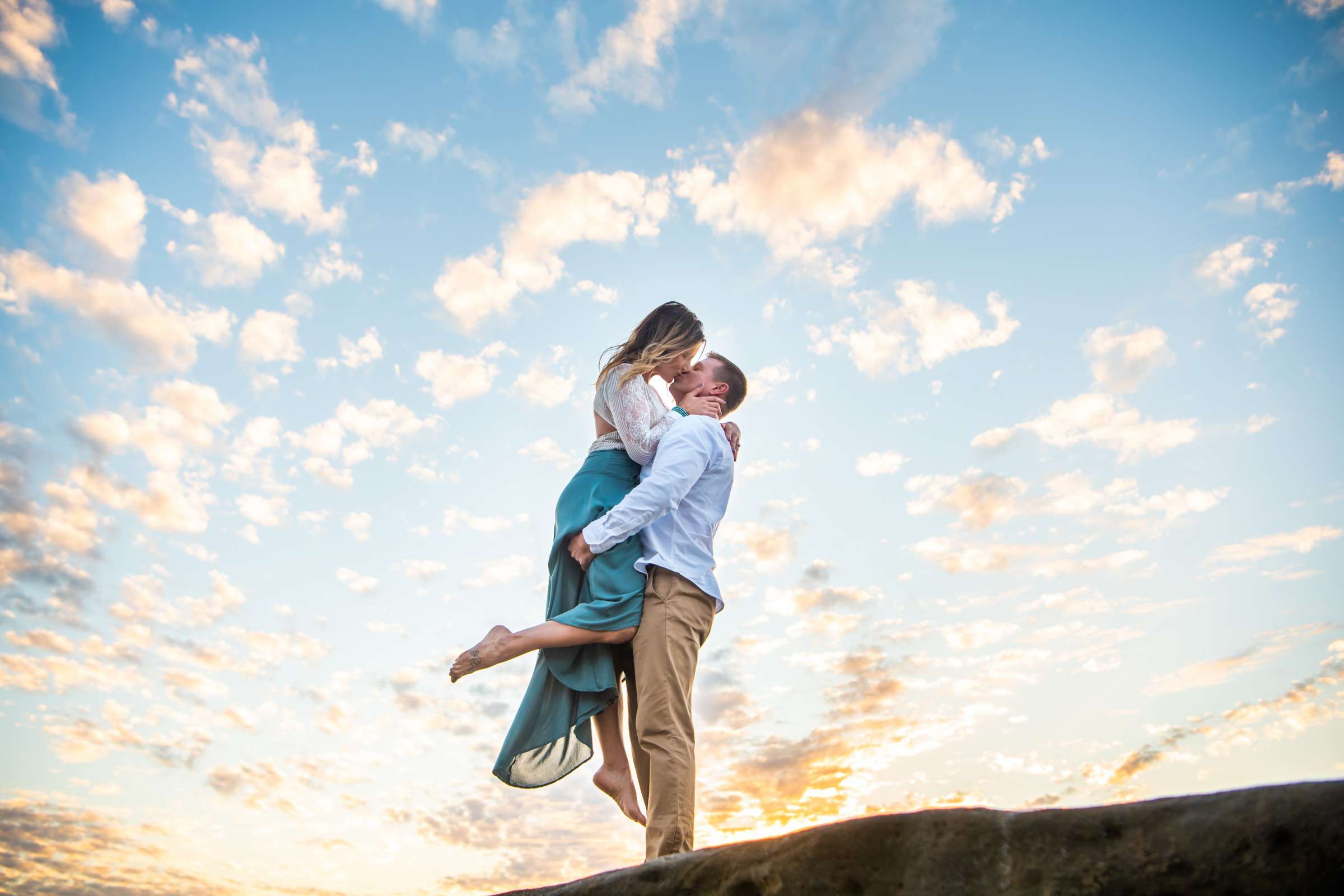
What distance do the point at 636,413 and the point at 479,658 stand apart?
1.26 m

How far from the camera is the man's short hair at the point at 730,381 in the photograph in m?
4.28

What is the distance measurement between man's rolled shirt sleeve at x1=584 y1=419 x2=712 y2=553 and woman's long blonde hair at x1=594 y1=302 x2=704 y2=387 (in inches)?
21.8

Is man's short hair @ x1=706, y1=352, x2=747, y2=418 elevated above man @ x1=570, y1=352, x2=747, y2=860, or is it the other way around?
man's short hair @ x1=706, y1=352, x2=747, y2=418

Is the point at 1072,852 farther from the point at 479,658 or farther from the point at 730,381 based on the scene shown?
the point at 730,381

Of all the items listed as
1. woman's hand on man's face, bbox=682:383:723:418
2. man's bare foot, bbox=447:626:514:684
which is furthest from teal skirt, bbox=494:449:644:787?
woman's hand on man's face, bbox=682:383:723:418

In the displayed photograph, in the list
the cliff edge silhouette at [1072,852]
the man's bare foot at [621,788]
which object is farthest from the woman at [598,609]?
the cliff edge silhouette at [1072,852]

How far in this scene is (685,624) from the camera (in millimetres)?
3471

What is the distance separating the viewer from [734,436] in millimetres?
4137

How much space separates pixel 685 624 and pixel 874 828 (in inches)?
72.2

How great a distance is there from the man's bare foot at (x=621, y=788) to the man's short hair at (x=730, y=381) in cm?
177

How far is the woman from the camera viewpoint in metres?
3.40

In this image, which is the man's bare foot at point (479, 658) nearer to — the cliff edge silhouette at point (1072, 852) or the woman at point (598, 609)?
the woman at point (598, 609)

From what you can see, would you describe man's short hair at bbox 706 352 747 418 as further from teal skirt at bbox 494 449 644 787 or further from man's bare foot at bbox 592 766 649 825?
man's bare foot at bbox 592 766 649 825

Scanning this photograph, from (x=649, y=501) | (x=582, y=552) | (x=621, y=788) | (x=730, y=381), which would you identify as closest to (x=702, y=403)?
(x=730, y=381)
